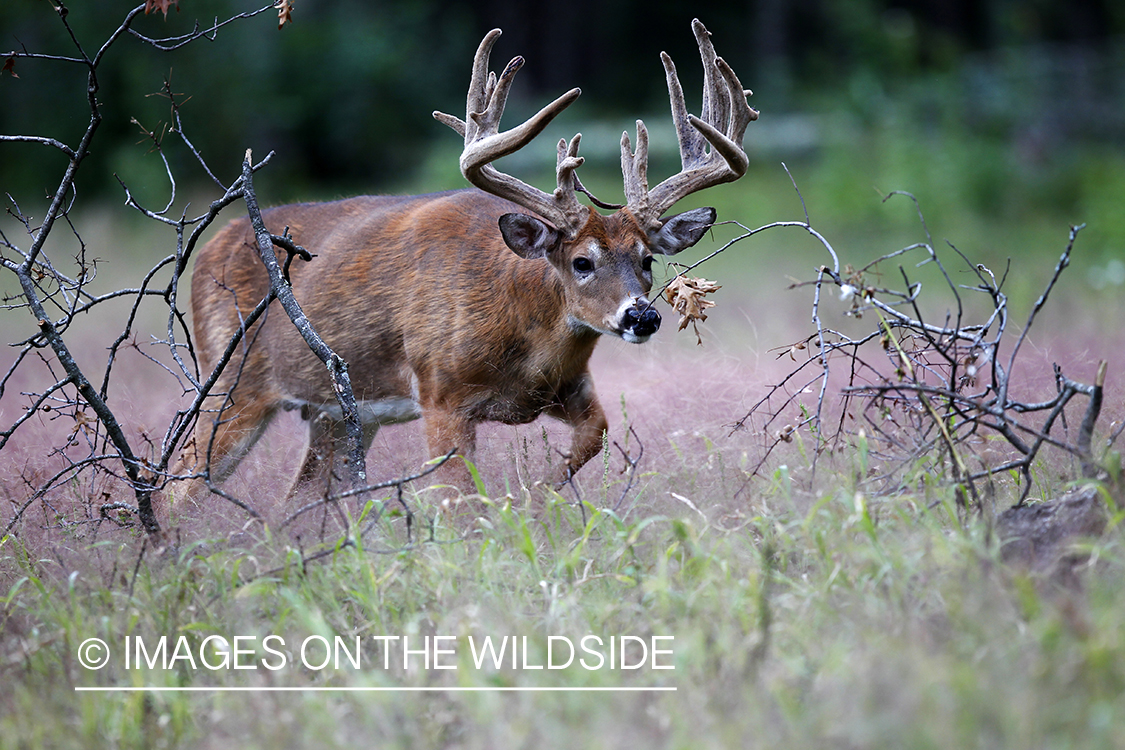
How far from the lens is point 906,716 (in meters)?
2.02

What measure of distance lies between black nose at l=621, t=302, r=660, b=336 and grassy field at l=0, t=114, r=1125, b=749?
0.46 m

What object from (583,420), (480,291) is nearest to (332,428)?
(480,291)

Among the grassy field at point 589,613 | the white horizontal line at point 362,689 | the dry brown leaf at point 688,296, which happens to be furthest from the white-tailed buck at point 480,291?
the white horizontal line at point 362,689

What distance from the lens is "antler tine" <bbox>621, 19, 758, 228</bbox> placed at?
4410 millimetres

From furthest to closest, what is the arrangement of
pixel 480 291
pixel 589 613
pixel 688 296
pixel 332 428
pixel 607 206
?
pixel 332 428, pixel 480 291, pixel 607 206, pixel 688 296, pixel 589 613

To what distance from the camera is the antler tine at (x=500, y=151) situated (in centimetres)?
423

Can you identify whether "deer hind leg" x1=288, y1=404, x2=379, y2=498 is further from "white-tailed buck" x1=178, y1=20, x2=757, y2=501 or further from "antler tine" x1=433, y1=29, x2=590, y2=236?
"antler tine" x1=433, y1=29, x2=590, y2=236

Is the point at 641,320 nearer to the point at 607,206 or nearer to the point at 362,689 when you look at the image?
the point at 607,206

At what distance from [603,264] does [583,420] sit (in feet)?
2.20

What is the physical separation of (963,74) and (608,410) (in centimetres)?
1330

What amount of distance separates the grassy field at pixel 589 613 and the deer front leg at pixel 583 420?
0.38 feet

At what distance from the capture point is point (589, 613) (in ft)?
9.73

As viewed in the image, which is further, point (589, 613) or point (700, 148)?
point (700, 148)

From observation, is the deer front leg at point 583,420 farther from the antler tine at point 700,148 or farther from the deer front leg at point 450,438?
the antler tine at point 700,148
